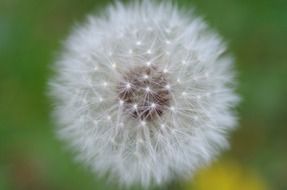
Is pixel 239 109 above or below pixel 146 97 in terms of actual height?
above

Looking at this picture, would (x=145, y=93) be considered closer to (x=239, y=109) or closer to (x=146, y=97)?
(x=146, y=97)

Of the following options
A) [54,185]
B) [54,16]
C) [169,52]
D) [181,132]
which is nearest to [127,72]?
[169,52]

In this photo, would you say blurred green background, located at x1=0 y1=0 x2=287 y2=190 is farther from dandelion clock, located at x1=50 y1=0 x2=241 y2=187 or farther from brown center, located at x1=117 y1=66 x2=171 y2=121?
brown center, located at x1=117 y1=66 x2=171 y2=121

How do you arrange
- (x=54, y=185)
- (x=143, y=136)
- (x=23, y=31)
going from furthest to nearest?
(x=23, y=31), (x=54, y=185), (x=143, y=136)

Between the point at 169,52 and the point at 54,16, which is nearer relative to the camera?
the point at 169,52

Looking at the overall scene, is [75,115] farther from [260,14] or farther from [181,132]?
[260,14]

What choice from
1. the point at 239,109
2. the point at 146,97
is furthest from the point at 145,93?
the point at 239,109

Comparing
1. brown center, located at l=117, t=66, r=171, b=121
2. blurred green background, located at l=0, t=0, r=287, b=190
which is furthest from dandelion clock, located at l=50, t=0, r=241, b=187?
blurred green background, located at l=0, t=0, r=287, b=190
